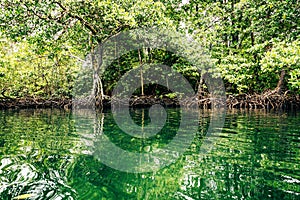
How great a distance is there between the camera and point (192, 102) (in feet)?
51.2

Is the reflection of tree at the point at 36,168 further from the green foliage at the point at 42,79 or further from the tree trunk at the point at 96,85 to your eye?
the green foliage at the point at 42,79

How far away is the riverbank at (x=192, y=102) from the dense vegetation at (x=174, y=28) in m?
0.46

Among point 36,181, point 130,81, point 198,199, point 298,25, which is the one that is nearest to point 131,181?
point 198,199

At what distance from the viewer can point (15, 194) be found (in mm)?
1953

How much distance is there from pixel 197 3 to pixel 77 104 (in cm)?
1007

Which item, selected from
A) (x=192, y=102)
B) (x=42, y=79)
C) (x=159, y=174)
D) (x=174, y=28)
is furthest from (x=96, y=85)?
(x=159, y=174)

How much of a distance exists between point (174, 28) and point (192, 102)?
487cm

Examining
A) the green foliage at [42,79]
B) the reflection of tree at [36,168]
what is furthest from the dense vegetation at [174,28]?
the reflection of tree at [36,168]

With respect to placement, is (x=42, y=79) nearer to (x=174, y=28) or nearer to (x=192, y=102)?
(x=192, y=102)

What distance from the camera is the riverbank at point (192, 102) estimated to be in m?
13.0

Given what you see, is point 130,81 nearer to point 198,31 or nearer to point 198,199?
point 198,31

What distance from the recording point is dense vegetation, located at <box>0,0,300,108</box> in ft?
33.0

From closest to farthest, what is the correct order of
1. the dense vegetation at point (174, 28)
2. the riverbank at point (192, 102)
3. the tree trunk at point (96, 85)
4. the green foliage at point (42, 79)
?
the dense vegetation at point (174, 28) < the riverbank at point (192, 102) < the tree trunk at point (96, 85) < the green foliage at point (42, 79)

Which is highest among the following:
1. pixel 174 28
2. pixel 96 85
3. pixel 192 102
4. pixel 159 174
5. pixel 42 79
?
pixel 174 28
